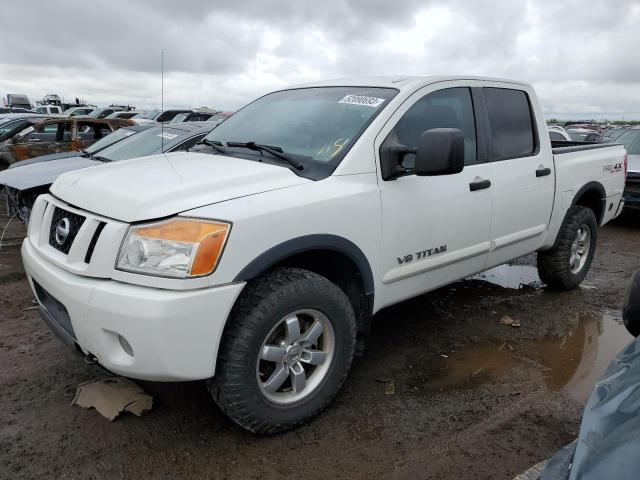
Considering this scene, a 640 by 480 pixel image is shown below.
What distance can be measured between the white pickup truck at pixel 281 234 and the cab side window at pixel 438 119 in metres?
0.01

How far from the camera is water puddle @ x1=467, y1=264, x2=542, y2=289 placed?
5.29 metres

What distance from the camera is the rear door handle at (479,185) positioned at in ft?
11.1

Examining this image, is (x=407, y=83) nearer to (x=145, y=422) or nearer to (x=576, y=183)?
(x=576, y=183)

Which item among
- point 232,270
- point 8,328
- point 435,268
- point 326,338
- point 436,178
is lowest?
Answer: point 8,328

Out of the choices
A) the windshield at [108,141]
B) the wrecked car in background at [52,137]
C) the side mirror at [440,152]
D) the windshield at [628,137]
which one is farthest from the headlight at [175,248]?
the windshield at [628,137]

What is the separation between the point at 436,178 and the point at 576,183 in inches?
80.3

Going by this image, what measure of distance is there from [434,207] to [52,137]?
9009 millimetres

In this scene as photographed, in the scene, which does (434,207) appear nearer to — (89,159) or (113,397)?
(113,397)

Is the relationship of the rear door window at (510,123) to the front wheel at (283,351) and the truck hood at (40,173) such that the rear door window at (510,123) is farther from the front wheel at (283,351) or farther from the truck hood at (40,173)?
the truck hood at (40,173)

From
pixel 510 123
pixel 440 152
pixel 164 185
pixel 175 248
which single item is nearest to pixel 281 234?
pixel 175 248

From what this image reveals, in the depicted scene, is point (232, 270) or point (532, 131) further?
point (532, 131)

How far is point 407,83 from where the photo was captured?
321 cm

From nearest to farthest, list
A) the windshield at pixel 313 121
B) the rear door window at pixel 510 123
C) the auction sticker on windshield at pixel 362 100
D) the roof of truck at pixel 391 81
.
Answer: the windshield at pixel 313 121 → the auction sticker on windshield at pixel 362 100 → the roof of truck at pixel 391 81 → the rear door window at pixel 510 123

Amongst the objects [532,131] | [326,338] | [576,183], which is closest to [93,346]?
[326,338]
